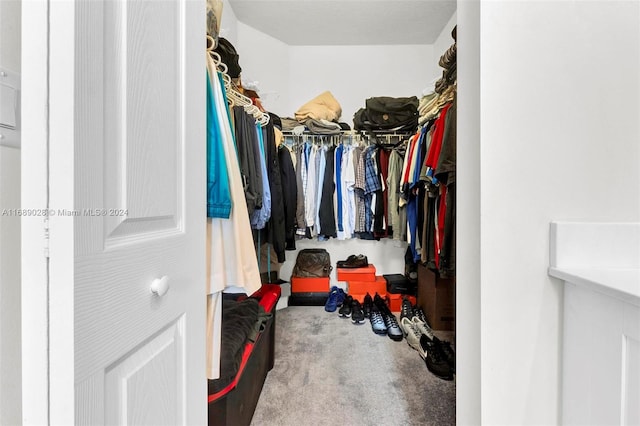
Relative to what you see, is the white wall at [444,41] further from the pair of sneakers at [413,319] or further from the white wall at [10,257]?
the white wall at [10,257]

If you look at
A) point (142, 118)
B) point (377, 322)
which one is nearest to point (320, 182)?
point (377, 322)

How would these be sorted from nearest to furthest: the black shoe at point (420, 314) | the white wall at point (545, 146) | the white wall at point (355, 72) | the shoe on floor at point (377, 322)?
the white wall at point (545, 146) < the shoe on floor at point (377, 322) < the black shoe at point (420, 314) < the white wall at point (355, 72)

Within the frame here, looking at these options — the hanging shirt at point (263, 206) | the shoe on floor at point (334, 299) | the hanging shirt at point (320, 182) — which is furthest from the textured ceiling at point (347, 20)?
the shoe on floor at point (334, 299)

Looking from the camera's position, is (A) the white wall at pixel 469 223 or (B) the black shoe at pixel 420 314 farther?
(B) the black shoe at pixel 420 314

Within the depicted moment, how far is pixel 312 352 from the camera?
175cm

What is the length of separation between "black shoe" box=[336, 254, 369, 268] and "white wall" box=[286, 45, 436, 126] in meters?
1.36

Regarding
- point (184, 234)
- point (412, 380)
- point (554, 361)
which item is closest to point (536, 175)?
point (554, 361)

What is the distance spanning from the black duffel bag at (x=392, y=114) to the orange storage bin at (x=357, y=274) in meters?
1.30

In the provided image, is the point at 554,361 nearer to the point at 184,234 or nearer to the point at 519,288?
the point at 519,288

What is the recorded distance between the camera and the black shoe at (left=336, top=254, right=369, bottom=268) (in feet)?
8.63

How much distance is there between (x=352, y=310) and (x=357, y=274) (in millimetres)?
344

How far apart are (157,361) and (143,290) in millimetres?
153

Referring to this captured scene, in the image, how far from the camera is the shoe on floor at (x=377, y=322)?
2000mm

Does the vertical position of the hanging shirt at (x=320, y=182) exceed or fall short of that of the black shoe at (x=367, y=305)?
it exceeds it
